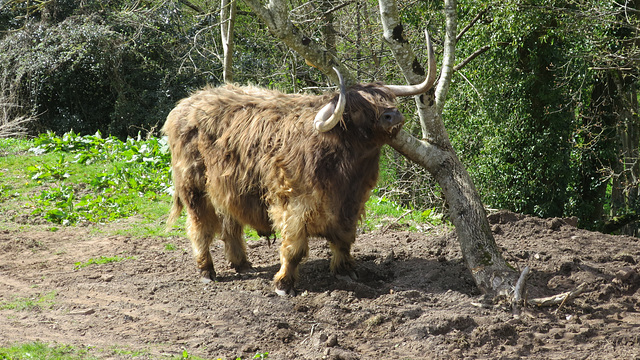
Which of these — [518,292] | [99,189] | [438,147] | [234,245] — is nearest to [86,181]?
[99,189]

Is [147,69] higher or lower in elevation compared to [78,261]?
higher

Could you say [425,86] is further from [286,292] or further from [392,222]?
[392,222]

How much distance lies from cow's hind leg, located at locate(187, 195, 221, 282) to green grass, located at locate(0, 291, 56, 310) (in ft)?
4.64

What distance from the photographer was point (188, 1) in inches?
637

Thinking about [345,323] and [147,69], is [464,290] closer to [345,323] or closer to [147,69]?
[345,323]

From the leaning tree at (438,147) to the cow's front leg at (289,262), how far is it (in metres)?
1.25

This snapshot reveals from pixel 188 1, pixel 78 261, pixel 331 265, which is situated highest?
pixel 188 1

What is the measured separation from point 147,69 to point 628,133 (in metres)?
12.1

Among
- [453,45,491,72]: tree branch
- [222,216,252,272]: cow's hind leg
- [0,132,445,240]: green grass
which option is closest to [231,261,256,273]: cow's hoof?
[222,216,252,272]: cow's hind leg

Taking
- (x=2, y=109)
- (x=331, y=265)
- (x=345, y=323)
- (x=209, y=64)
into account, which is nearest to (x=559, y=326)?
(x=345, y=323)

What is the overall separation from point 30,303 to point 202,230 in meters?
1.72

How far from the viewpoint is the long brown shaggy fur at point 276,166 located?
5.14m

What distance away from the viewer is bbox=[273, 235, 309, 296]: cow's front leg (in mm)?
5367

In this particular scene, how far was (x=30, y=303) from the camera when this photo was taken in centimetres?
537
